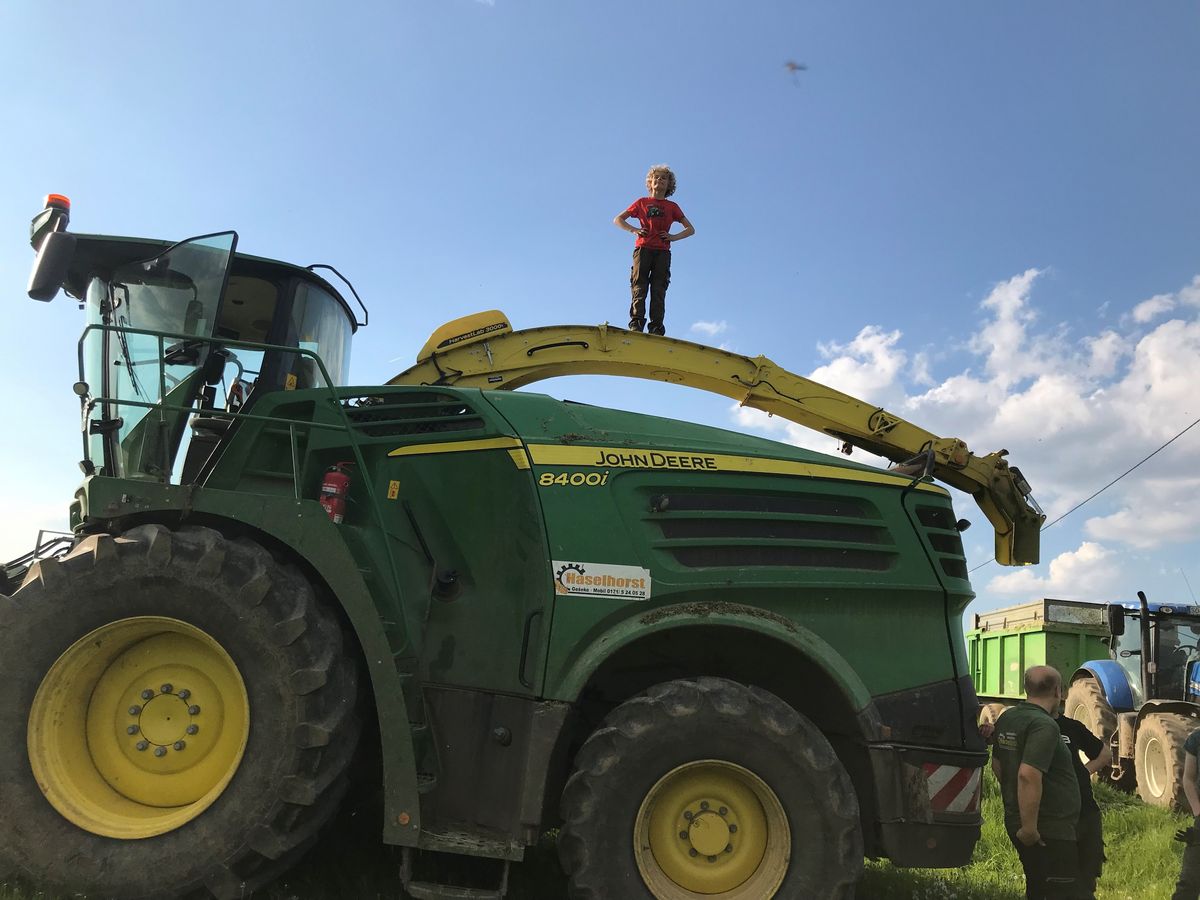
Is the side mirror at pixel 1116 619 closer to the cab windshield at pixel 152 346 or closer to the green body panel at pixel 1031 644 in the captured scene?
the green body panel at pixel 1031 644

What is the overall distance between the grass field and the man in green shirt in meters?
0.80

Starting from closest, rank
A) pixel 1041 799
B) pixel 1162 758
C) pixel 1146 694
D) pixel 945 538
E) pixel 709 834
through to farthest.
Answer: pixel 709 834 < pixel 945 538 < pixel 1041 799 < pixel 1162 758 < pixel 1146 694

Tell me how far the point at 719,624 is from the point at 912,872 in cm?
340

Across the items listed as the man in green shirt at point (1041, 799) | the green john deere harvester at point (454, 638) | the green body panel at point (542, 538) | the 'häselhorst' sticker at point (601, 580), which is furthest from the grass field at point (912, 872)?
the 'häselhorst' sticker at point (601, 580)

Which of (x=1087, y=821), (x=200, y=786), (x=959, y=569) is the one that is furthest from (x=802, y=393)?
(x=200, y=786)

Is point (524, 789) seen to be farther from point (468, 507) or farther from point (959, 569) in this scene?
point (959, 569)

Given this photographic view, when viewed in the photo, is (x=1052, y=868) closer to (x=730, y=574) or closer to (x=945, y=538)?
(x=945, y=538)

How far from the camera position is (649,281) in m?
6.51

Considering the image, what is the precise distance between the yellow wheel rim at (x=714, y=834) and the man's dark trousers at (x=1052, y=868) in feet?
5.80

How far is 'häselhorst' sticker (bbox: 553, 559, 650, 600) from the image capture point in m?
3.97

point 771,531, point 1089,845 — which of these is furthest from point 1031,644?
point 771,531

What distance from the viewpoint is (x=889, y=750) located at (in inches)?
158

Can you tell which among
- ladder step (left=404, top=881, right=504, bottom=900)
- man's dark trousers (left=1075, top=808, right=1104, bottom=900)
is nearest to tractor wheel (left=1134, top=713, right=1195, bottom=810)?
man's dark trousers (left=1075, top=808, right=1104, bottom=900)

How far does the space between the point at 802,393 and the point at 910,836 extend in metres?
2.95
